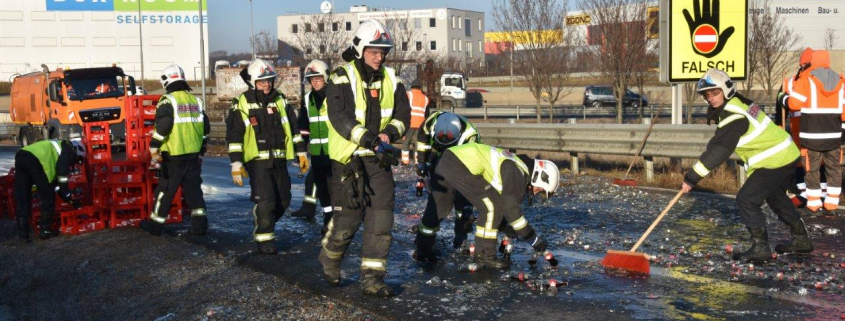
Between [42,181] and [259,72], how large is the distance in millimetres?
3153

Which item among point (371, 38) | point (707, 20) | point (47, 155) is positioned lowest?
point (47, 155)

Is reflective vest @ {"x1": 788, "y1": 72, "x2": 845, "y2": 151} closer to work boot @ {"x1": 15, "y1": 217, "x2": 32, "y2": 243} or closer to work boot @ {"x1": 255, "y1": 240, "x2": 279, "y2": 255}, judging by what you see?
work boot @ {"x1": 255, "y1": 240, "x2": 279, "y2": 255}

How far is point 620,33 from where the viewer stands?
2628 centimetres

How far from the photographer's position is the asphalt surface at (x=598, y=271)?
6203mm

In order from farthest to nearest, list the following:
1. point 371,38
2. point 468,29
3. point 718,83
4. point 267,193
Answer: point 468,29
point 267,193
point 718,83
point 371,38

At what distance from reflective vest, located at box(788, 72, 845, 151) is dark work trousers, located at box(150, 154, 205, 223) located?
23.1 feet

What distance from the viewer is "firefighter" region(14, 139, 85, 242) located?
33.2ft

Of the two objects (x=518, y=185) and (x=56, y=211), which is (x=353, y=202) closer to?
(x=518, y=185)

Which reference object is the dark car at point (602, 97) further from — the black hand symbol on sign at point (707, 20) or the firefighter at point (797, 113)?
the firefighter at point (797, 113)

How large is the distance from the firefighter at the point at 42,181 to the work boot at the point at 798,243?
7.62m

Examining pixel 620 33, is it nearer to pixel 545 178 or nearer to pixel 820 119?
pixel 820 119

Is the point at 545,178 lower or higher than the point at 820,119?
lower

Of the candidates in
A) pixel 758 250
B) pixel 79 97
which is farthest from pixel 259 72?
pixel 79 97

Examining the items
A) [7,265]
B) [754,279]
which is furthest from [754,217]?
[7,265]
